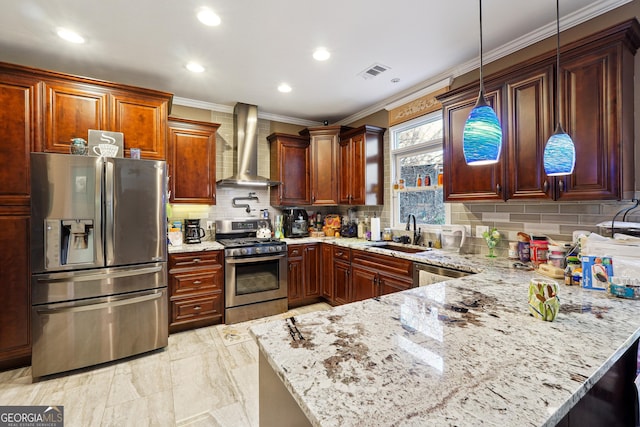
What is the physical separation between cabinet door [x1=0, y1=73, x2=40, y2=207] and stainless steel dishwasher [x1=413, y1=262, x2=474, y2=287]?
3413 mm

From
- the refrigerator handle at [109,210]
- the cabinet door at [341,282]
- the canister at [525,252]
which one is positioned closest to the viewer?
the canister at [525,252]

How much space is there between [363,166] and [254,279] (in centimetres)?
201

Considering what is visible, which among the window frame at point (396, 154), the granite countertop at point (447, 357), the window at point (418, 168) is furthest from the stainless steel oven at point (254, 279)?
the granite countertop at point (447, 357)

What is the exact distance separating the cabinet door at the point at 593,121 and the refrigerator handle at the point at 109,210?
3.44m

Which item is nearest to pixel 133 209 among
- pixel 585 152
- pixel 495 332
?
pixel 495 332

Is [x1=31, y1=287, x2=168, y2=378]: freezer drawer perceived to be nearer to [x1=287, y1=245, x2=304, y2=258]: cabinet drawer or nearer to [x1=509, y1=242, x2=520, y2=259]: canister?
[x1=287, y1=245, x2=304, y2=258]: cabinet drawer

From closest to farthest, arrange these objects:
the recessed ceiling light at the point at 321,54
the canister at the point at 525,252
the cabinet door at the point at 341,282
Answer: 1. the canister at the point at 525,252
2. the recessed ceiling light at the point at 321,54
3. the cabinet door at the point at 341,282

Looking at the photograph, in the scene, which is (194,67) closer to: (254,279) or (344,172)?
(344,172)

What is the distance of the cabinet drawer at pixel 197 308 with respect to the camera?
3014 mm

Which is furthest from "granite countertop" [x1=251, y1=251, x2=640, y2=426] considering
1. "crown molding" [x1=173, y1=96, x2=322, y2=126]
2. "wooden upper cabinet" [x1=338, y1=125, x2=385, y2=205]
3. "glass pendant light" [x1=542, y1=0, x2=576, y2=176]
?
"crown molding" [x1=173, y1=96, x2=322, y2=126]

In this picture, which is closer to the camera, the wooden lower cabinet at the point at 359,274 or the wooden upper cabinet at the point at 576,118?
the wooden upper cabinet at the point at 576,118

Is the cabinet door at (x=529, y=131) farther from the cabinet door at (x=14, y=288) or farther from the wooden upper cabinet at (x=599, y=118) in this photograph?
the cabinet door at (x=14, y=288)

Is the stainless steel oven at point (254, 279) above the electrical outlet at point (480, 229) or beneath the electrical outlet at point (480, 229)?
beneath

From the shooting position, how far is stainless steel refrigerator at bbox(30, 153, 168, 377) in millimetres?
2225
